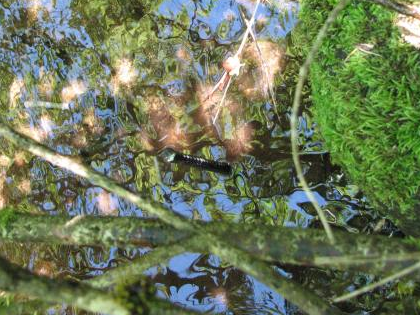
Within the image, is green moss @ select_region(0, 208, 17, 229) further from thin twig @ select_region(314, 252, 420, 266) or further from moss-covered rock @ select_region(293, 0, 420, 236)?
moss-covered rock @ select_region(293, 0, 420, 236)

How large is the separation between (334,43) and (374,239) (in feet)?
3.20

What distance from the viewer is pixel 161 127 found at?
293 centimetres

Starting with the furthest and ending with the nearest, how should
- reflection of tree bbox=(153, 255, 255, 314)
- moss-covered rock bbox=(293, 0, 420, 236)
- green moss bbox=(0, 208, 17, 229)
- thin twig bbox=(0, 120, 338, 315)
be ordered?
reflection of tree bbox=(153, 255, 255, 314), moss-covered rock bbox=(293, 0, 420, 236), green moss bbox=(0, 208, 17, 229), thin twig bbox=(0, 120, 338, 315)

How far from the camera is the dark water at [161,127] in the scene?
270cm

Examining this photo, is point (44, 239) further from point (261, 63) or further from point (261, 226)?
point (261, 63)

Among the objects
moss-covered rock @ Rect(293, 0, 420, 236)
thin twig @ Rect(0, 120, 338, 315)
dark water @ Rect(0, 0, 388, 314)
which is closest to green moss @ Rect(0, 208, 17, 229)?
thin twig @ Rect(0, 120, 338, 315)

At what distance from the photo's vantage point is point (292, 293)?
1.46 m

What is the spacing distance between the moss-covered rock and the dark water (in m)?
0.55

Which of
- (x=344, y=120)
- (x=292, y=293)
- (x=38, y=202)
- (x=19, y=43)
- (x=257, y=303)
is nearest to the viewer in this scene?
(x=292, y=293)

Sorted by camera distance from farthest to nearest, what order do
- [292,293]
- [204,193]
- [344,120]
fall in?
[204,193] < [344,120] < [292,293]

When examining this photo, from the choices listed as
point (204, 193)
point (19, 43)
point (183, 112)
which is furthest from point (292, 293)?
point (19, 43)

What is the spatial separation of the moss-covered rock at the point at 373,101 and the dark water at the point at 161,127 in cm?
55

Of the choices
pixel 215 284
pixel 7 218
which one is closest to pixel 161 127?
pixel 215 284

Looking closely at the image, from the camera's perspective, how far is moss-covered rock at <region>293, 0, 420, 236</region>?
6.00ft
